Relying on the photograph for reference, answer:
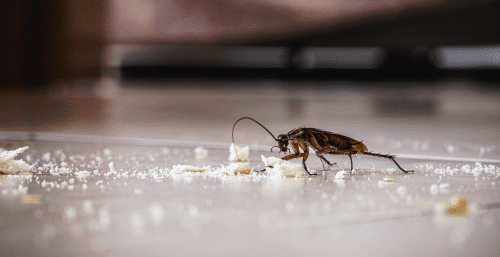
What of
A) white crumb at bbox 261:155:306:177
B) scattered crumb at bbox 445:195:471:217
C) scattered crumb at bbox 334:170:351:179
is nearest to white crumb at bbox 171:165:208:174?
white crumb at bbox 261:155:306:177

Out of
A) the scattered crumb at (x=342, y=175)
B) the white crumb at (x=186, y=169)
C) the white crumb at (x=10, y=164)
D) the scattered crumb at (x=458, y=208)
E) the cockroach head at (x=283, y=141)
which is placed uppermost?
the cockroach head at (x=283, y=141)

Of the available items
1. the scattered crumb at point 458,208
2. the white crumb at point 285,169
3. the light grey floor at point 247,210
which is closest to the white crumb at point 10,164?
the light grey floor at point 247,210

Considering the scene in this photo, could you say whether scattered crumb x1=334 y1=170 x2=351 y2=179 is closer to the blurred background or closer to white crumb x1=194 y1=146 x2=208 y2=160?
white crumb x1=194 y1=146 x2=208 y2=160

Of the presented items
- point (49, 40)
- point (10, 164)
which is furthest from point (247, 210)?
point (49, 40)

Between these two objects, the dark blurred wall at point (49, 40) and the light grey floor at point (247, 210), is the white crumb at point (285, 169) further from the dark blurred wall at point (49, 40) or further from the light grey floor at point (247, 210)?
the dark blurred wall at point (49, 40)

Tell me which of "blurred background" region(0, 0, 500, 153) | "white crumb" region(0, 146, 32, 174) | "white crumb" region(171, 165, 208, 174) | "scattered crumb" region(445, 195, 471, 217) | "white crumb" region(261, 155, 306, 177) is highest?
"blurred background" region(0, 0, 500, 153)

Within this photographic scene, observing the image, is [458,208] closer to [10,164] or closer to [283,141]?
[283,141]
